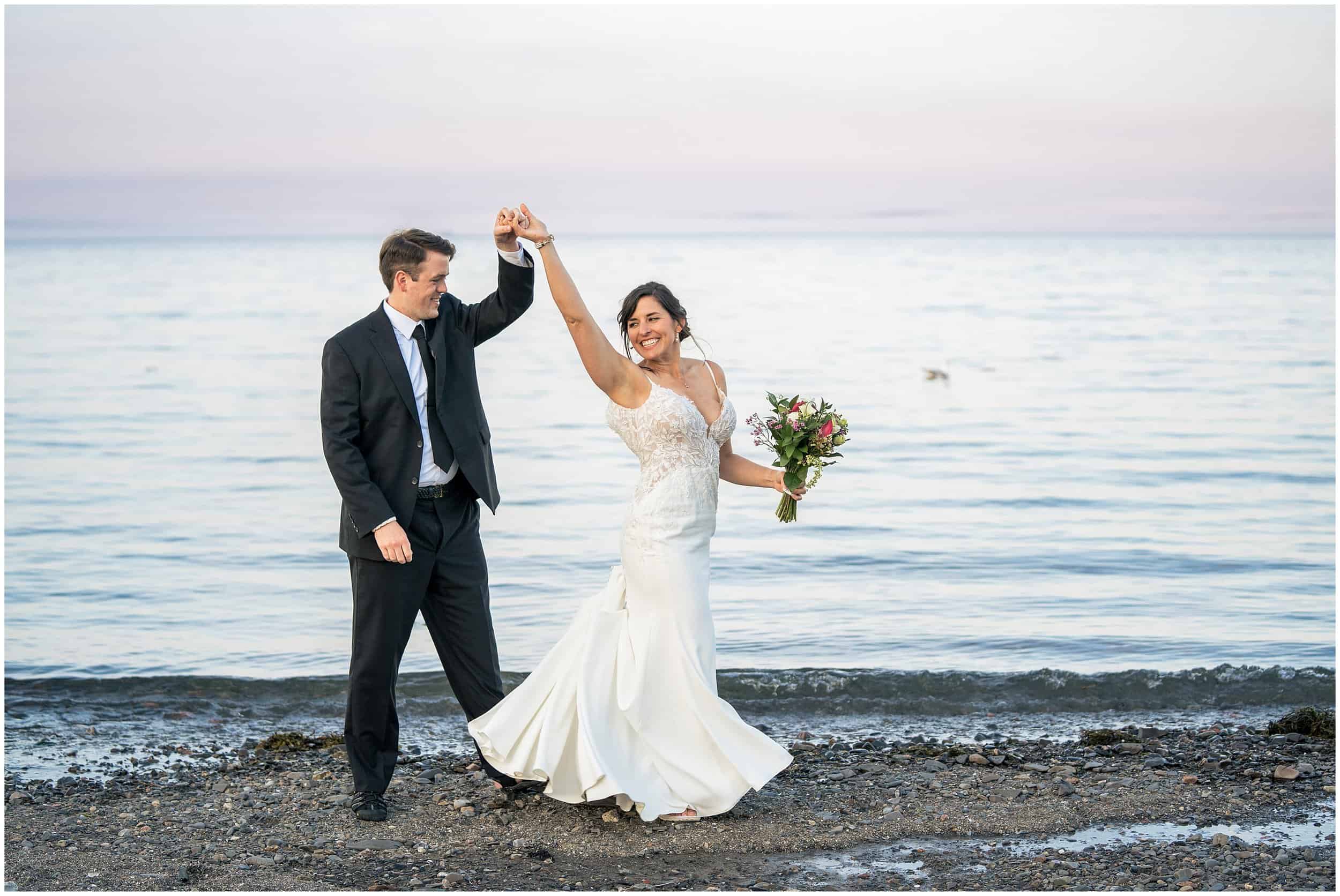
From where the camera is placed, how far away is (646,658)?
5.11m

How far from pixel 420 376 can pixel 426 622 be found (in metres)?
0.96

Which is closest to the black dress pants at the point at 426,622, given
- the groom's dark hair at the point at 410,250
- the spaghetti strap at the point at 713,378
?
the groom's dark hair at the point at 410,250

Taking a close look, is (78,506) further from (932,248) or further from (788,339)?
(932,248)

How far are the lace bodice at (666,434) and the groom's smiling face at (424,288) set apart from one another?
801 mm

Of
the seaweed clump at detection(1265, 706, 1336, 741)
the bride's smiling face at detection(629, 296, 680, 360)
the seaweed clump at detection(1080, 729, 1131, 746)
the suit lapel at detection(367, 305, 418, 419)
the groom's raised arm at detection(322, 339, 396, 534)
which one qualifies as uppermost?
the bride's smiling face at detection(629, 296, 680, 360)

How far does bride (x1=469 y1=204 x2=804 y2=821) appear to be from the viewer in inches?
198

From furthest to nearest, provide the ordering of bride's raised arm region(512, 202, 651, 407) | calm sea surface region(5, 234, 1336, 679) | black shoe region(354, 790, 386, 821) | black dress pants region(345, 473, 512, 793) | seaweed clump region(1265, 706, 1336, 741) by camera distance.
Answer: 1. calm sea surface region(5, 234, 1336, 679)
2. seaweed clump region(1265, 706, 1336, 741)
3. black shoe region(354, 790, 386, 821)
4. black dress pants region(345, 473, 512, 793)
5. bride's raised arm region(512, 202, 651, 407)

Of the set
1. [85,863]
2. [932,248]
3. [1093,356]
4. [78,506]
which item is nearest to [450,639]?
[85,863]

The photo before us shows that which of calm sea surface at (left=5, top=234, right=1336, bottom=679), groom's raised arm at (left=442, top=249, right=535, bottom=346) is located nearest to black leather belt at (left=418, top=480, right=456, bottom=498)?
groom's raised arm at (left=442, top=249, right=535, bottom=346)

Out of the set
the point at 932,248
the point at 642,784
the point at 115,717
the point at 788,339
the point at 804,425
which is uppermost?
the point at 932,248

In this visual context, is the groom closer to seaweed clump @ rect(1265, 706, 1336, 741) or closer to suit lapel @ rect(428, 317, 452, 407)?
suit lapel @ rect(428, 317, 452, 407)

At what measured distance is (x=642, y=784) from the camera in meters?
5.04

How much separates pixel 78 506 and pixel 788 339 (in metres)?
20.4

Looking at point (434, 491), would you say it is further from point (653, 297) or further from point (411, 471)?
point (653, 297)
